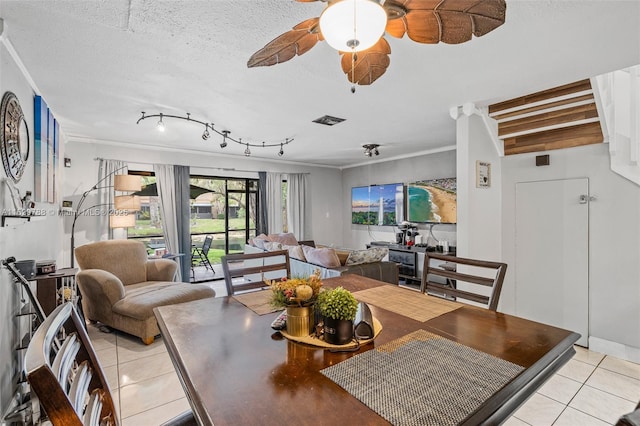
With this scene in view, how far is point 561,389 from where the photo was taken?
7.81 ft

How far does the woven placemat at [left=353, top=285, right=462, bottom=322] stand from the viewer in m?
1.60

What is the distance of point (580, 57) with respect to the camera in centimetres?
221

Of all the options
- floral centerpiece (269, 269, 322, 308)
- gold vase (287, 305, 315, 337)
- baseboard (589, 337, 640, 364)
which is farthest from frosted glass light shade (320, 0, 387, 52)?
baseboard (589, 337, 640, 364)

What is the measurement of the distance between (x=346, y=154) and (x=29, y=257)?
4.97m

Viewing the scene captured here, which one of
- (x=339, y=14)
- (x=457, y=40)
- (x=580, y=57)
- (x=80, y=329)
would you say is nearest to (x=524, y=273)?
(x=580, y=57)

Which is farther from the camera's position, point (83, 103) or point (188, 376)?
point (83, 103)

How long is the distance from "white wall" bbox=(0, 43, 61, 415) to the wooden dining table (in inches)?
48.0

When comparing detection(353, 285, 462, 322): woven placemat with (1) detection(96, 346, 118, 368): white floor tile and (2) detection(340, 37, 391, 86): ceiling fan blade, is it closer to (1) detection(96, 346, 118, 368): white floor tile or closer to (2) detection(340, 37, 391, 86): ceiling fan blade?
(2) detection(340, 37, 391, 86): ceiling fan blade

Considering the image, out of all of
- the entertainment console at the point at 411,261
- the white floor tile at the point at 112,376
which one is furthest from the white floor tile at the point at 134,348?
the entertainment console at the point at 411,261

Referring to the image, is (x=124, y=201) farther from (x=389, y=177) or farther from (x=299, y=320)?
(x=389, y=177)

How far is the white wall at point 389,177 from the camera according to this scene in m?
5.59

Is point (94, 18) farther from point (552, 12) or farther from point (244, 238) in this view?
point (244, 238)

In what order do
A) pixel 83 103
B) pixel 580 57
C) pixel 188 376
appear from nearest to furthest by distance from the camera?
pixel 188 376
pixel 580 57
pixel 83 103

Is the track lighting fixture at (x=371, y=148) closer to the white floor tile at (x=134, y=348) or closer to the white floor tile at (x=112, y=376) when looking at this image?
the white floor tile at (x=134, y=348)
